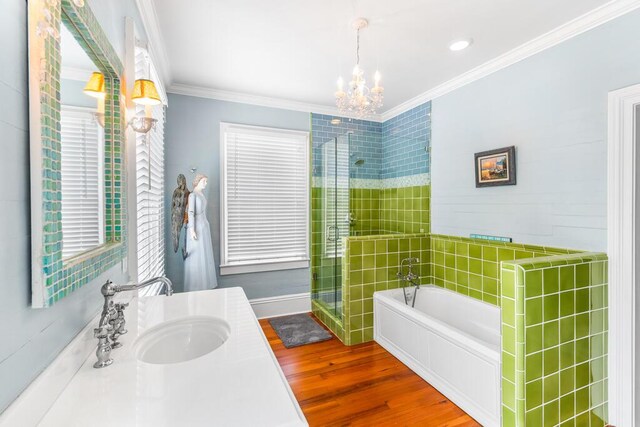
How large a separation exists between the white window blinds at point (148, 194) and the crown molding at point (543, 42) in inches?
107

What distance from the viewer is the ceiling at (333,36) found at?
190cm

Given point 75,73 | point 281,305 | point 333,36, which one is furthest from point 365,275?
point 75,73

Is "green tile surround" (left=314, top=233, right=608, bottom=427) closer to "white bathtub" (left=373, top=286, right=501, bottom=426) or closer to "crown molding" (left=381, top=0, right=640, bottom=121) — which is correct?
"white bathtub" (left=373, top=286, right=501, bottom=426)

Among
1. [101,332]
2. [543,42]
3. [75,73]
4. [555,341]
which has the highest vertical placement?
[543,42]

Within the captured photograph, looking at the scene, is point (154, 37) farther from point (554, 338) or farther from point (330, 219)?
point (554, 338)

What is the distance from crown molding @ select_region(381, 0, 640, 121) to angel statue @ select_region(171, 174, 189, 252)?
2.83m

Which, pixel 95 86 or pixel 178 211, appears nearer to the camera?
pixel 95 86

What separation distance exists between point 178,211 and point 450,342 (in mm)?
2652

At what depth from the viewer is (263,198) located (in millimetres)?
3502

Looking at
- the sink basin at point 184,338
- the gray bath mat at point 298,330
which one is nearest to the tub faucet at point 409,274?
the gray bath mat at point 298,330

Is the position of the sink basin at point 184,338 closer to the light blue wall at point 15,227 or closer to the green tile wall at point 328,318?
the light blue wall at point 15,227

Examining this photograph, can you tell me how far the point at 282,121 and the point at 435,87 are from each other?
177 centimetres

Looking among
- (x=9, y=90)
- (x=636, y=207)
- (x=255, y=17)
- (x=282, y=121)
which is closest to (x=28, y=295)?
(x=9, y=90)

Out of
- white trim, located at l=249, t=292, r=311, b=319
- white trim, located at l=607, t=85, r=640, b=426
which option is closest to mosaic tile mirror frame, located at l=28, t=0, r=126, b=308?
white trim, located at l=249, t=292, r=311, b=319
